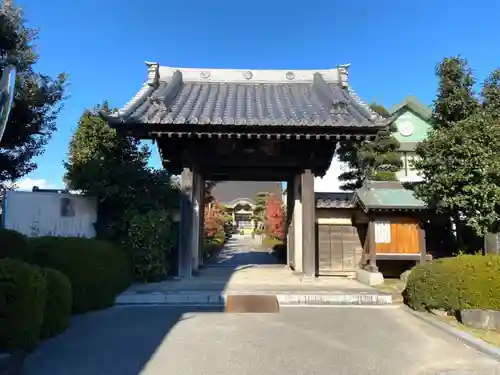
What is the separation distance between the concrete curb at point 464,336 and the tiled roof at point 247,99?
4.29 metres

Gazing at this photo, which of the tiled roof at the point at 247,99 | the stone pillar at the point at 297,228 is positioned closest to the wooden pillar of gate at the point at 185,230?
the tiled roof at the point at 247,99

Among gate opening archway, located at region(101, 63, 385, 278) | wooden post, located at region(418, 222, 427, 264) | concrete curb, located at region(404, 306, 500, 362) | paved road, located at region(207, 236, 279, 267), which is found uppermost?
gate opening archway, located at region(101, 63, 385, 278)

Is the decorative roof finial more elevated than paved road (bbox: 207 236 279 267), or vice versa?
the decorative roof finial

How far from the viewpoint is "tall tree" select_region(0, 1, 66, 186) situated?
843 centimetres

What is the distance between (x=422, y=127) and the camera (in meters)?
24.5

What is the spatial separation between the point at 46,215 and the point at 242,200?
128 ft

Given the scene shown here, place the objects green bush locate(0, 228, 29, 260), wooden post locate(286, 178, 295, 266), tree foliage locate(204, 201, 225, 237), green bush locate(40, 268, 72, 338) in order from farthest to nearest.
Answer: tree foliage locate(204, 201, 225, 237)
wooden post locate(286, 178, 295, 266)
green bush locate(0, 228, 29, 260)
green bush locate(40, 268, 72, 338)

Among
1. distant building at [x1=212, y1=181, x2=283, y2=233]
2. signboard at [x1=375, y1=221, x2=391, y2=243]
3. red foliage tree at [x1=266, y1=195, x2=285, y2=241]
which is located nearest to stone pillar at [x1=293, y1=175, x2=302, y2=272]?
signboard at [x1=375, y1=221, x2=391, y2=243]

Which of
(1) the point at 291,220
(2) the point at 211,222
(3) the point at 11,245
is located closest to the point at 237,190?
(2) the point at 211,222

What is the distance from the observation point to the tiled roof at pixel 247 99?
31.7 ft

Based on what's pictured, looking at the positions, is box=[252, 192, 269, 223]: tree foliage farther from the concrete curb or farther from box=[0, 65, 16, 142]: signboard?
box=[0, 65, 16, 142]: signboard

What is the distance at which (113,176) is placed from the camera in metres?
10.6

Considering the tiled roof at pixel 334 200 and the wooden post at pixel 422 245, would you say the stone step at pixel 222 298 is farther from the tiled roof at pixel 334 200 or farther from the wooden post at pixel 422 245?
the tiled roof at pixel 334 200

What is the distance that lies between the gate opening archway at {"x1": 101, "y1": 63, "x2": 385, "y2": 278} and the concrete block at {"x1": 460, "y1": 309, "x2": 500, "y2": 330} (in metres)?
3.94
